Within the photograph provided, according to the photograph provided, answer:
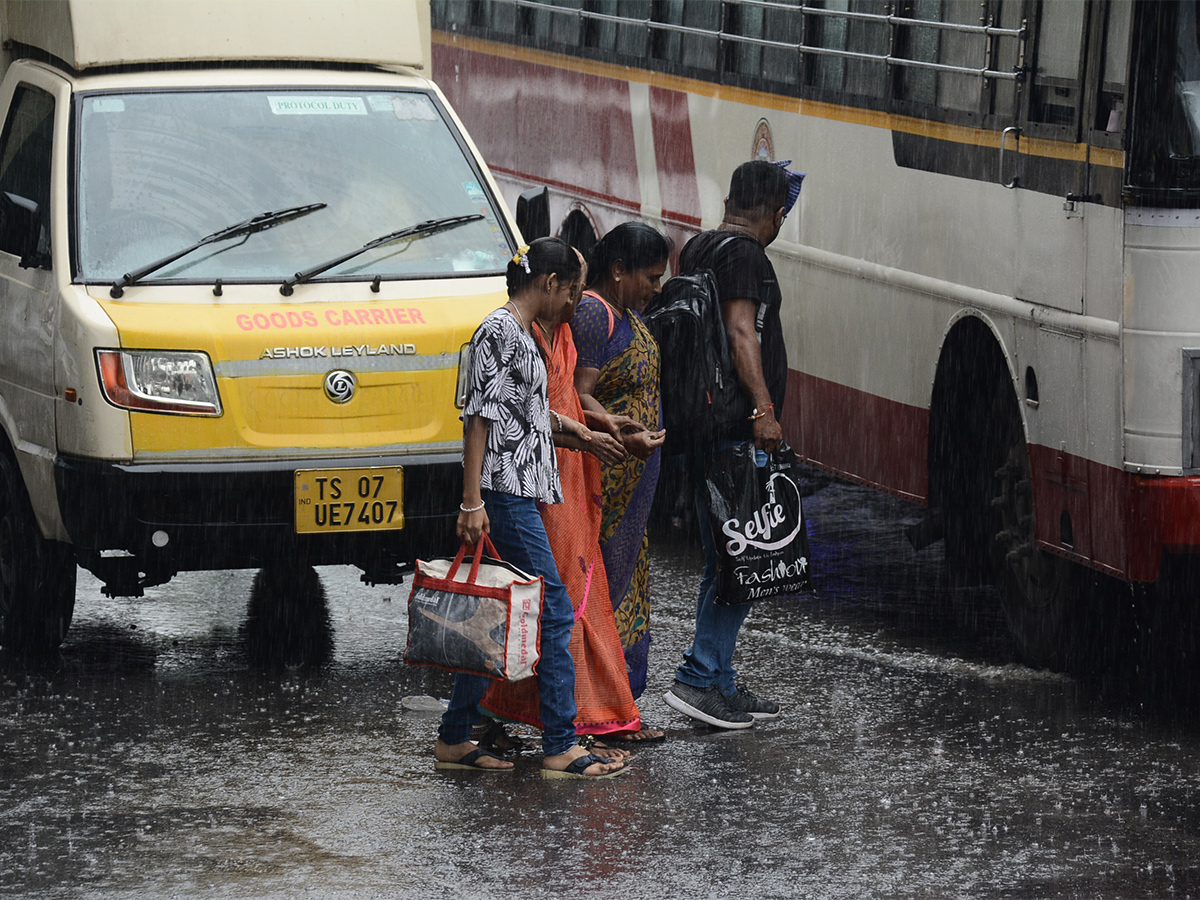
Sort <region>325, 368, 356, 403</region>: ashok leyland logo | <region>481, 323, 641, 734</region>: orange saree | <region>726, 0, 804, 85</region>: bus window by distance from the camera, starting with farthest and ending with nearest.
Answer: <region>726, 0, 804, 85</region>: bus window
<region>325, 368, 356, 403</region>: ashok leyland logo
<region>481, 323, 641, 734</region>: orange saree

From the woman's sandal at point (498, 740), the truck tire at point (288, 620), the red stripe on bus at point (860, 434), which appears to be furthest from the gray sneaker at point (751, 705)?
the red stripe on bus at point (860, 434)

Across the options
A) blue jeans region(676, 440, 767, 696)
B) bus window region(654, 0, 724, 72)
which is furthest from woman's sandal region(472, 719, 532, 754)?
bus window region(654, 0, 724, 72)

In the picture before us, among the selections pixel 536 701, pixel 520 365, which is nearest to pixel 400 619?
pixel 536 701

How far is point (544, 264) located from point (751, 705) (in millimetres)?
1794

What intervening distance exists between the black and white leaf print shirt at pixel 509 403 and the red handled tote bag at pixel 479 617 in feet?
0.67

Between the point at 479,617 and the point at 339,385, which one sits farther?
the point at 339,385

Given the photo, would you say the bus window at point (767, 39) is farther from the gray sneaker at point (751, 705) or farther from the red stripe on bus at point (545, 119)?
the gray sneaker at point (751, 705)

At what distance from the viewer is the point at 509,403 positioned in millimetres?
6578

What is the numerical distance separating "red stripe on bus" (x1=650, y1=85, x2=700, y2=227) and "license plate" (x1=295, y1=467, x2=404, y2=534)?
417 centimetres

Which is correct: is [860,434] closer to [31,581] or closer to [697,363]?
[697,363]

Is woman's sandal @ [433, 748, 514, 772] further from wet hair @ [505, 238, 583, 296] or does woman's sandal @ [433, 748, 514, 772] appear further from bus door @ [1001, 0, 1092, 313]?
bus door @ [1001, 0, 1092, 313]

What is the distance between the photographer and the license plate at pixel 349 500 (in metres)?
7.71

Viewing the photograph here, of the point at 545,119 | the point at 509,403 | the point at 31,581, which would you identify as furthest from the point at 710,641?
the point at 545,119

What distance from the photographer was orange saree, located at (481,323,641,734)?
6867 mm
